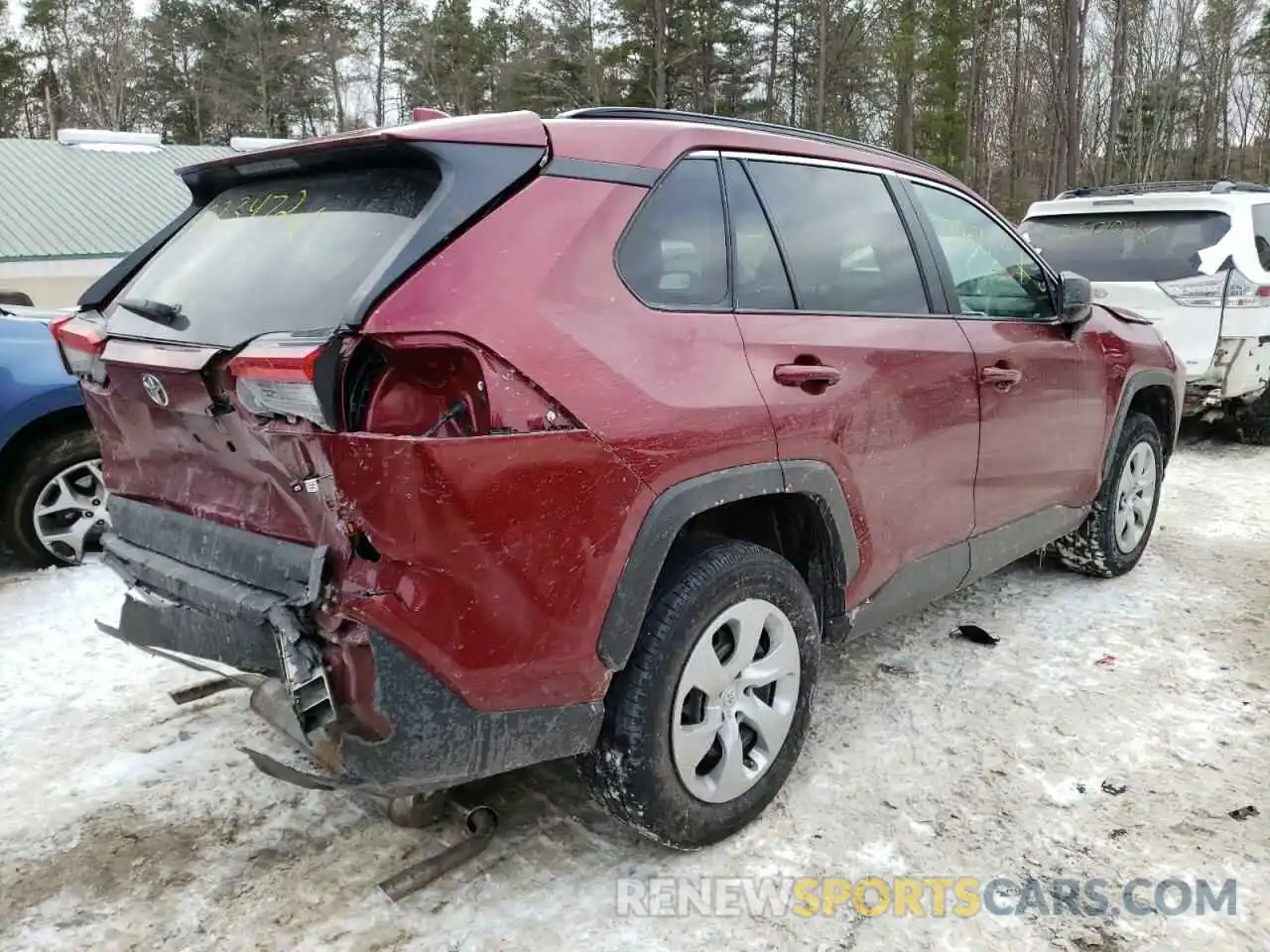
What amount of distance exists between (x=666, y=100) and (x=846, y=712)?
32.7 m

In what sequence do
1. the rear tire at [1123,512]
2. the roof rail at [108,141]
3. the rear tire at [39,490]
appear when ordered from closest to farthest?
the rear tire at [1123,512] → the rear tire at [39,490] → the roof rail at [108,141]

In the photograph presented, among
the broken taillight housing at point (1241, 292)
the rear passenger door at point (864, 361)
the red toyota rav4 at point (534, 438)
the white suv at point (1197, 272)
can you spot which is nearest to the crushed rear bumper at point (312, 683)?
the red toyota rav4 at point (534, 438)

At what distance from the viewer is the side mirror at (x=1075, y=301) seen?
12.5ft

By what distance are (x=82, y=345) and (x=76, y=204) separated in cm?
1619

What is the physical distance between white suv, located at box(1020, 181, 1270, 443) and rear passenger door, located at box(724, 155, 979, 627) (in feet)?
13.9

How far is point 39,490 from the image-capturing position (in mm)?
4754

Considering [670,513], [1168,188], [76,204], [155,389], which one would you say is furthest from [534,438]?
[76,204]

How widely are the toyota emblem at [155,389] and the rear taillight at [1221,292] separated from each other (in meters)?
6.85

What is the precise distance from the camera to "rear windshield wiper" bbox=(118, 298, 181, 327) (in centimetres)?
247

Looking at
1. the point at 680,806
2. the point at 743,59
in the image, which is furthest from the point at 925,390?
the point at 743,59

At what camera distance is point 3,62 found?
38.2 metres

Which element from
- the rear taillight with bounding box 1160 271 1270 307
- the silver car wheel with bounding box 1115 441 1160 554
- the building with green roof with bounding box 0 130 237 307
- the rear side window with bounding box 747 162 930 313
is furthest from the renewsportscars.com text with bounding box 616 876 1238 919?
the building with green roof with bounding box 0 130 237 307

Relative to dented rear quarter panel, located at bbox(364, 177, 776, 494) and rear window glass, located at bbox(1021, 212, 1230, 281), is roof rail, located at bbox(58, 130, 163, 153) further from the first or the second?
dented rear quarter panel, located at bbox(364, 177, 776, 494)

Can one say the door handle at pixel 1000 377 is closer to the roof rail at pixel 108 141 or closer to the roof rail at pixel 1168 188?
the roof rail at pixel 1168 188
